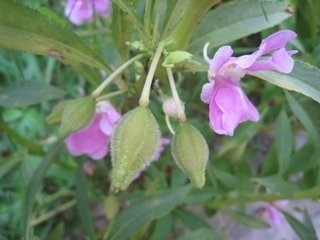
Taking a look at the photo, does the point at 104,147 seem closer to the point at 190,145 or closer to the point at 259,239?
the point at 190,145

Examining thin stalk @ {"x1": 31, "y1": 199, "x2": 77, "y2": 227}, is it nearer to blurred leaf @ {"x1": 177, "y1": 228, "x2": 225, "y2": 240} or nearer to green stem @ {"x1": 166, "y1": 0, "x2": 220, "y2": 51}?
blurred leaf @ {"x1": 177, "y1": 228, "x2": 225, "y2": 240}

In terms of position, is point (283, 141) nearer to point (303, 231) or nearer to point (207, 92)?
point (303, 231)

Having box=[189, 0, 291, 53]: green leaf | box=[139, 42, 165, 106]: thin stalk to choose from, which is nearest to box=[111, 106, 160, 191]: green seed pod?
box=[139, 42, 165, 106]: thin stalk

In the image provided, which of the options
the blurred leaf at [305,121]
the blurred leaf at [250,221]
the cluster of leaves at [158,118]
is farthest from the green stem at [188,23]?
the blurred leaf at [250,221]

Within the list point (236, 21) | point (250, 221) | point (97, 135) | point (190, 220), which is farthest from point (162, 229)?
point (236, 21)

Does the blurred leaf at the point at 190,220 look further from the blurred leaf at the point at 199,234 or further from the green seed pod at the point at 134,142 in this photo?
the green seed pod at the point at 134,142

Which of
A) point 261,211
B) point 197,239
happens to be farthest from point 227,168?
point 197,239
